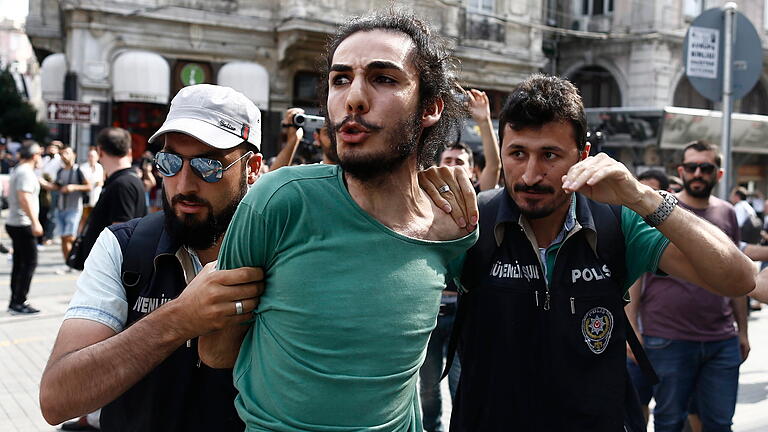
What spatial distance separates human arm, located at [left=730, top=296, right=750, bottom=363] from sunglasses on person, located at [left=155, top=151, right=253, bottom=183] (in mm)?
3652

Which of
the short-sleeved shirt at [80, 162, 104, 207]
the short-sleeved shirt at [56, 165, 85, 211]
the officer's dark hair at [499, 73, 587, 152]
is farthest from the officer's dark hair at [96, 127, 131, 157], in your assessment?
the short-sleeved shirt at [56, 165, 85, 211]

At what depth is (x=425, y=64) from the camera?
1.96 meters

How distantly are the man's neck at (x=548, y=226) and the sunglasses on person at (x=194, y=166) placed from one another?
3.68 feet

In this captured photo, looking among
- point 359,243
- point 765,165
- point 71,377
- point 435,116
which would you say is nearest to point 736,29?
point 435,116

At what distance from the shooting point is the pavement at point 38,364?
5.78 m

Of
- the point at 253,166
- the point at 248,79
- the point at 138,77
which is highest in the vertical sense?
the point at 248,79

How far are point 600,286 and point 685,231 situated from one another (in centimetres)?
34

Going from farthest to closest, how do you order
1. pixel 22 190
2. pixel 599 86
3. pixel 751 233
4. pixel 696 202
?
pixel 599 86 < pixel 22 190 < pixel 751 233 < pixel 696 202

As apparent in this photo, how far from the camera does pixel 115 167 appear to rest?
20.7 feet

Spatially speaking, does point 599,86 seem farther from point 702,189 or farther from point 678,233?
point 678,233

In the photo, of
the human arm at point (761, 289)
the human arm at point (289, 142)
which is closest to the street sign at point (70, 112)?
the human arm at point (289, 142)

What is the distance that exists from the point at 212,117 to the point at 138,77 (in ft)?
51.2

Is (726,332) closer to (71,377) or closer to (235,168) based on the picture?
(235,168)

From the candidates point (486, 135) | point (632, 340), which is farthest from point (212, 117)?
point (486, 135)
